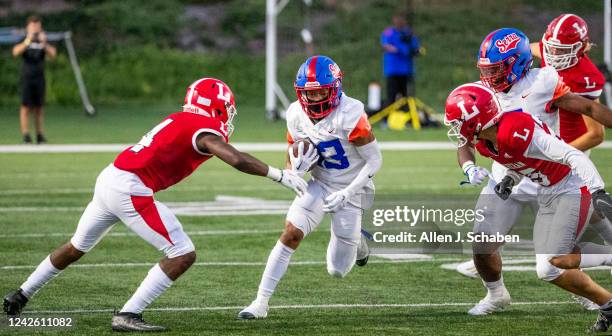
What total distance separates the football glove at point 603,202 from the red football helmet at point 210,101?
2.12m

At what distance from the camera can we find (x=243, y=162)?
611cm

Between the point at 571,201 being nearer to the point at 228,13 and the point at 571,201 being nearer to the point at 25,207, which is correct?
the point at 25,207

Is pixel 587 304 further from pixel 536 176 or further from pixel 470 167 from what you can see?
pixel 470 167

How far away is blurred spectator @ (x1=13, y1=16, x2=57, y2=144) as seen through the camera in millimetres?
16938

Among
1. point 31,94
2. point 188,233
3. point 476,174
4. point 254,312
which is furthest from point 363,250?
point 31,94

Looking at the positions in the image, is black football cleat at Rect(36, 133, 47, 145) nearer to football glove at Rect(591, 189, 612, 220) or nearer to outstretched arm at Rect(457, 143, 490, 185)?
outstretched arm at Rect(457, 143, 490, 185)

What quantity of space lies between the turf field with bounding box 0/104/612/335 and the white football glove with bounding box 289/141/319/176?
2.90ft

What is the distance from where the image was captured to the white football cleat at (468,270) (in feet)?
26.1

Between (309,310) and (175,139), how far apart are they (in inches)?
55.1

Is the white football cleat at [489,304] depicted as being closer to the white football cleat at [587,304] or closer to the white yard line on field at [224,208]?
→ the white football cleat at [587,304]

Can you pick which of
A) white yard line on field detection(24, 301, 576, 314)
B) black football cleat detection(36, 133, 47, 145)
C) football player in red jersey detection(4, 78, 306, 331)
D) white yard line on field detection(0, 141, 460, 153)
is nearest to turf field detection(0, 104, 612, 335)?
white yard line on field detection(24, 301, 576, 314)

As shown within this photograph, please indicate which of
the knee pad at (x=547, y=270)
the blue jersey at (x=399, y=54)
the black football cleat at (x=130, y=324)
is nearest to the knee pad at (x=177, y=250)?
the black football cleat at (x=130, y=324)

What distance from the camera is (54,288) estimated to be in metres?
7.40

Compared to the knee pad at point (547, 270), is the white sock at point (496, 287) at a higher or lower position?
lower
